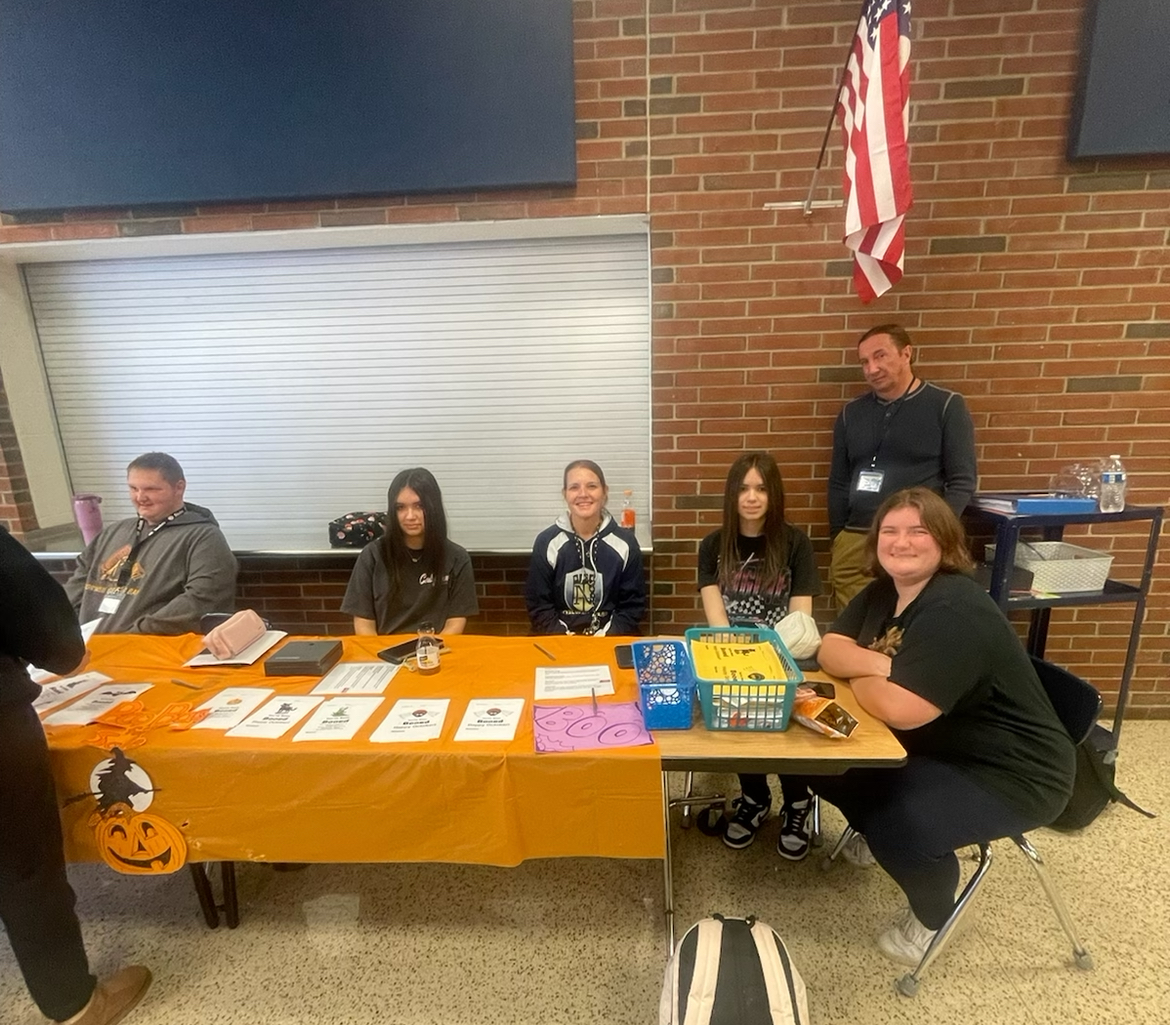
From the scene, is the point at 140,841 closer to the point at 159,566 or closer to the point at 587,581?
the point at 159,566

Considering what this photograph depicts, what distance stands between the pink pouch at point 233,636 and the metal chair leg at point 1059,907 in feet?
7.50

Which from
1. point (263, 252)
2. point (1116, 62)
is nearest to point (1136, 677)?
point (1116, 62)

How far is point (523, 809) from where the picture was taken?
1.38 m

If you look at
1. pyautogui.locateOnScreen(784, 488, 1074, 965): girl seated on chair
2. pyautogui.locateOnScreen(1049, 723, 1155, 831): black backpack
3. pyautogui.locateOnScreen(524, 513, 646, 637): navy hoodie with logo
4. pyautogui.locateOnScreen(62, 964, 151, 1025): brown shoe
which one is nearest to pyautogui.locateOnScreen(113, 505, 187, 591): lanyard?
pyautogui.locateOnScreen(62, 964, 151, 1025): brown shoe

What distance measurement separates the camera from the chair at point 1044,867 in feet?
4.80

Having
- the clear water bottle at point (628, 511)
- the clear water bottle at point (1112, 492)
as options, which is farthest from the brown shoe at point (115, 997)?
the clear water bottle at point (1112, 492)

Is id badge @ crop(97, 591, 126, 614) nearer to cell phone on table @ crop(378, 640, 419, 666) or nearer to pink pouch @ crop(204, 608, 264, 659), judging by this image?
pink pouch @ crop(204, 608, 264, 659)

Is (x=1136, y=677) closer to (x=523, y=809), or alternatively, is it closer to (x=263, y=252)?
(x=523, y=809)

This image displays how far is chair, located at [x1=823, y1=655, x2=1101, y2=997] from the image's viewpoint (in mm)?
1464

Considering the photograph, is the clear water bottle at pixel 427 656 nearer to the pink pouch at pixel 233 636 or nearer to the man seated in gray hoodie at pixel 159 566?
the pink pouch at pixel 233 636

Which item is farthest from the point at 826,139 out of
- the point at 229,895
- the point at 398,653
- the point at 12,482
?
the point at 12,482

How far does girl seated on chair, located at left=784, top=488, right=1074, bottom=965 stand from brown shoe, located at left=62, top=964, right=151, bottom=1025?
6.59ft

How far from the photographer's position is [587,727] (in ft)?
4.59

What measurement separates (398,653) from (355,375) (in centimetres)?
172
